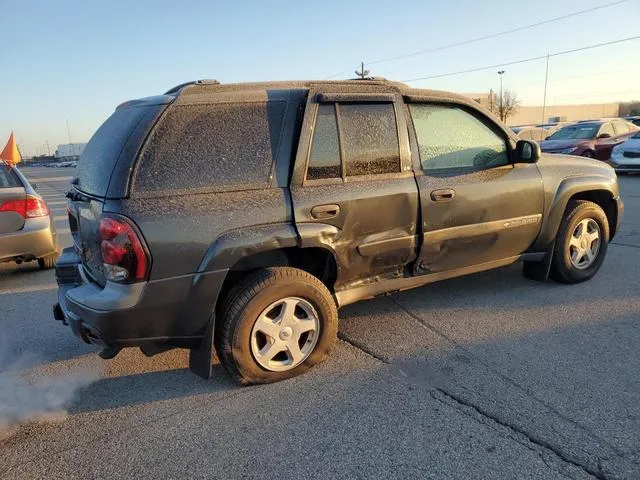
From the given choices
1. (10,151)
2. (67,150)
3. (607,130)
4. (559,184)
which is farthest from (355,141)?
(67,150)

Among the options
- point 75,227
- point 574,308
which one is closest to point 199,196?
point 75,227

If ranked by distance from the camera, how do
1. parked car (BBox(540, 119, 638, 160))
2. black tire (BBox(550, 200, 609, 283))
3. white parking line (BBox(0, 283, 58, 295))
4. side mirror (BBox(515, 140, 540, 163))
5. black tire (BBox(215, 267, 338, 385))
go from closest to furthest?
black tire (BBox(215, 267, 338, 385)) < side mirror (BBox(515, 140, 540, 163)) < black tire (BBox(550, 200, 609, 283)) < white parking line (BBox(0, 283, 58, 295)) < parked car (BBox(540, 119, 638, 160))

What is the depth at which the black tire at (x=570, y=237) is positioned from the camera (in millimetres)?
4629

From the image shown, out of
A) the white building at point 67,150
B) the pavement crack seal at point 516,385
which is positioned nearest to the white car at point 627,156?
the pavement crack seal at point 516,385

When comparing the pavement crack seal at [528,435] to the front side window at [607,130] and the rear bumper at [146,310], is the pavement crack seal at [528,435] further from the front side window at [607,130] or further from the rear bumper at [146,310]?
the front side window at [607,130]

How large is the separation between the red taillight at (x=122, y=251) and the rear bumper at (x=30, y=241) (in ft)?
11.7

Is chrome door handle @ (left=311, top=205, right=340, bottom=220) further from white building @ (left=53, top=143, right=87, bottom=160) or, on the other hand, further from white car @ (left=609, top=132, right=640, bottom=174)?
white building @ (left=53, top=143, right=87, bottom=160)

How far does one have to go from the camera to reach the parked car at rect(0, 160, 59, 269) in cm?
546

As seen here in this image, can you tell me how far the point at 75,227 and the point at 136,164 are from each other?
108 centimetres

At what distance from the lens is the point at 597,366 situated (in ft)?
10.5

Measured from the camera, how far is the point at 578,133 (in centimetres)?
1614

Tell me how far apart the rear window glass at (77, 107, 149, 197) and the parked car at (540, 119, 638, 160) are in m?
14.6

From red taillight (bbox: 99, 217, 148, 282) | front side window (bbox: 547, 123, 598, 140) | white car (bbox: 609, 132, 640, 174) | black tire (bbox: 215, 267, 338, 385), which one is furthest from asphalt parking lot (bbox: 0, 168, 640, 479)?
front side window (bbox: 547, 123, 598, 140)

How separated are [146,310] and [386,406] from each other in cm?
149
